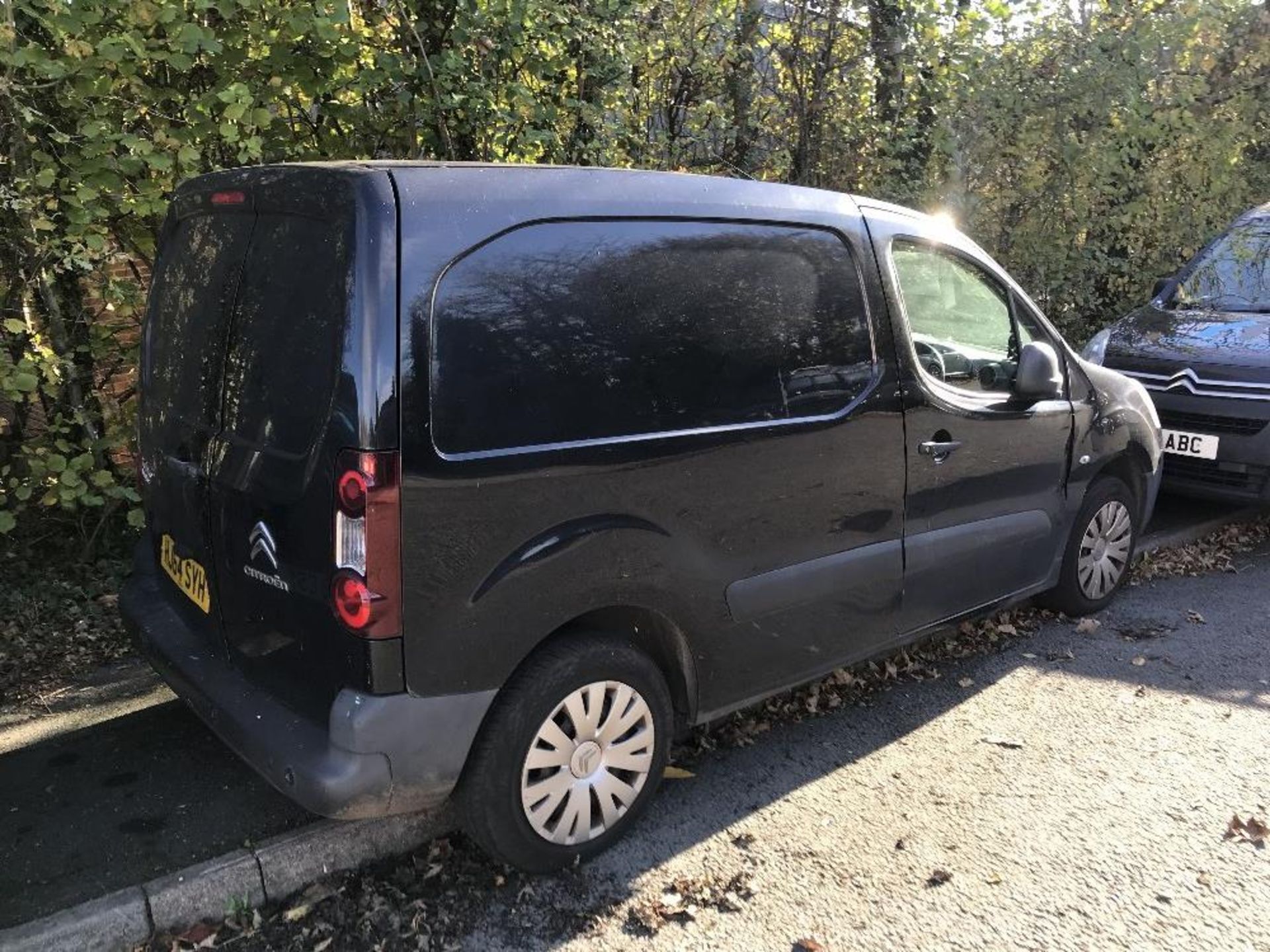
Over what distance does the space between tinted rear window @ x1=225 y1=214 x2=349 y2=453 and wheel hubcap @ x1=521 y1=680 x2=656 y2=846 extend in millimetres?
1047

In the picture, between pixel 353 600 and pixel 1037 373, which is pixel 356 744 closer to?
pixel 353 600

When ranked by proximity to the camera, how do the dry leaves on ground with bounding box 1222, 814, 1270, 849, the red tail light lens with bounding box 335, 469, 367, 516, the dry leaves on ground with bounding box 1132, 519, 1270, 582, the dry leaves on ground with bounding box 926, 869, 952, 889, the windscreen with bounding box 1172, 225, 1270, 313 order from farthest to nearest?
the windscreen with bounding box 1172, 225, 1270, 313 < the dry leaves on ground with bounding box 1132, 519, 1270, 582 < the dry leaves on ground with bounding box 1222, 814, 1270, 849 < the dry leaves on ground with bounding box 926, 869, 952, 889 < the red tail light lens with bounding box 335, 469, 367, 516

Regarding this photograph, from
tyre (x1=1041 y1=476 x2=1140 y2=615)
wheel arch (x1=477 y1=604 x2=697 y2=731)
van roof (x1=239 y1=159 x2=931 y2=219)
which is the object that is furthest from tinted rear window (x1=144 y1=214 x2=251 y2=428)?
tyre (x1=1041 y1=476 x2=1140 y2=615)

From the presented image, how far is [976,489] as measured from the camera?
12.7 feet

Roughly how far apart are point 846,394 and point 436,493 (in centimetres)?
Result: 154

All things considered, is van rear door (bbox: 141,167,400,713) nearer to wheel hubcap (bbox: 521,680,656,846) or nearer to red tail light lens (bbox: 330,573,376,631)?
red tail light lens (bbox: 330,573,376,631)

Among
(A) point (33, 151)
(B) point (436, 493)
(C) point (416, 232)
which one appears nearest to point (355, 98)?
(A) point (33, 151)

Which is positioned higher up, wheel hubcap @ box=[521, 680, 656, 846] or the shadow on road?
wheel hubcap @ box=[521, 680, 656, 846]

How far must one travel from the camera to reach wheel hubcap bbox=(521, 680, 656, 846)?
2.76m

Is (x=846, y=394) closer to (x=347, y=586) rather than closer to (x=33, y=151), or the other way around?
(x=347, y=586)

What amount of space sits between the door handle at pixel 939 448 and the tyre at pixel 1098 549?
1.25 meters

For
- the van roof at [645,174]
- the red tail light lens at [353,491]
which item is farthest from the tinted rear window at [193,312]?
the red tail light lens at [353,491]

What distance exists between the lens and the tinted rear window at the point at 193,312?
2.79 metres

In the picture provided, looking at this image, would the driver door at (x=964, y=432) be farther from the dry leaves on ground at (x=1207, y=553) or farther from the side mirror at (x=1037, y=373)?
the dry leaves on ground at (x=1207, y=553)
